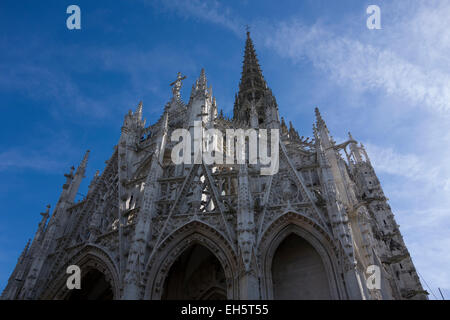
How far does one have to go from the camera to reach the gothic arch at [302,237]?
11.6 m

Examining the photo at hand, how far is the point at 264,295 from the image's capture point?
11414mm

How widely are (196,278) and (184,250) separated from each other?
271cm

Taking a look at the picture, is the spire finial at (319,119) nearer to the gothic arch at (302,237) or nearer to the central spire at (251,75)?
the gothic arch at (302,237)

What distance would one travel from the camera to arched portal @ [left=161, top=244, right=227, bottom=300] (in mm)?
14383

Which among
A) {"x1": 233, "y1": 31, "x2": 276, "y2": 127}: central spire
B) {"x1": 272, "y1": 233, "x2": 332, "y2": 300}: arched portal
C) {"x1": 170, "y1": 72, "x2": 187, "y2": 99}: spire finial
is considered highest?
{"x1": 233, "y1": 31, "x2": 276, "y2": 127}: central spire

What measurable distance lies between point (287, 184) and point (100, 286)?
10.1 metres

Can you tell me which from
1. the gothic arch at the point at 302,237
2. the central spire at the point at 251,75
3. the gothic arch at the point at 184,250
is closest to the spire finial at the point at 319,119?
the gothic arch at the point at 302,237

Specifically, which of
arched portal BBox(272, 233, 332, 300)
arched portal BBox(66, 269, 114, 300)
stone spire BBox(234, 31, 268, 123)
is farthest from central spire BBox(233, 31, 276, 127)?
arched portal BBox(66, 269, 114, 300)

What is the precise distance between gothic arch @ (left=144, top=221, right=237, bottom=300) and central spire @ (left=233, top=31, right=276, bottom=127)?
21.1m

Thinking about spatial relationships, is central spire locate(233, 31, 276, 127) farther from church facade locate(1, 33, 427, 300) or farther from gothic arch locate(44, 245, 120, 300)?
gothic arch locate(44, 245, 120, 300)
